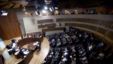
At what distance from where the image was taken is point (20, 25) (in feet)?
56.3

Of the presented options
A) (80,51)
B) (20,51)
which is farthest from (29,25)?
(80,51)

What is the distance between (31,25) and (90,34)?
7.56 metres

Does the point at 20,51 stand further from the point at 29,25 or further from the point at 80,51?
the point at 29,25

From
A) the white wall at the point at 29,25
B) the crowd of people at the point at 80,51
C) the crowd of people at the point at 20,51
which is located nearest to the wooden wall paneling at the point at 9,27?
the white wall at the point at 29,25

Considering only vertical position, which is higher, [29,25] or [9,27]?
[9,27]

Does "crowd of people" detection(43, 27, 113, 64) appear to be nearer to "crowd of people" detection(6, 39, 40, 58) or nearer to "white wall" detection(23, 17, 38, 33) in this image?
"crowd of people" detection(6, 39, 40, 58)

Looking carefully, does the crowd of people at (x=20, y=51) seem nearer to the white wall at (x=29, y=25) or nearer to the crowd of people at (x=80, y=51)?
the crowd of people at (x=80, y=51)

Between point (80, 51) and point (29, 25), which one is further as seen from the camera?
point (29, 25)

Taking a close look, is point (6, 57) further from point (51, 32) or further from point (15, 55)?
point (51, 32)

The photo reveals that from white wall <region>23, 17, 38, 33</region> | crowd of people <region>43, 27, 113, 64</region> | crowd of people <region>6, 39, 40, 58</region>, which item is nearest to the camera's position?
crowd of people <region>43, 27, 113, 64</region>

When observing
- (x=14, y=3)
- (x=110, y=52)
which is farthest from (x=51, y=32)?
(x=110, y=52)

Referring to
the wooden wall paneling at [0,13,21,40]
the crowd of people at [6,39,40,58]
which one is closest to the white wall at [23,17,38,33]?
the wooden wall paneling at [0,13,21,40]

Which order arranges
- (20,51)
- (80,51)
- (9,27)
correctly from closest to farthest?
(80,51) < (20,51) < (9,27)

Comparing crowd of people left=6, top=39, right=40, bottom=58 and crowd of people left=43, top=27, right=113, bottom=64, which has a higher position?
crowd of people left=43, top=27, right=113, bottom=64
